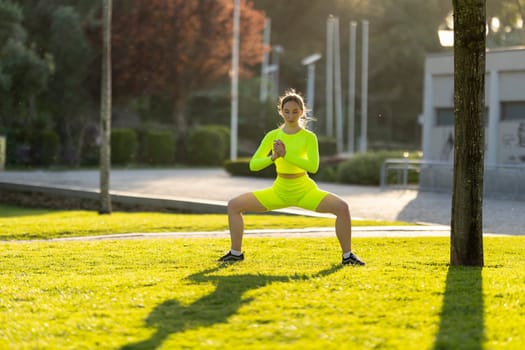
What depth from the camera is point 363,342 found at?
579 centimetres

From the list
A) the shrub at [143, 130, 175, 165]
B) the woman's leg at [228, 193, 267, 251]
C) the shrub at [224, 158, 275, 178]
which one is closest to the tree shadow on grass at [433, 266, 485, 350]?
the woman's leg at [228, 193, 267, 251]

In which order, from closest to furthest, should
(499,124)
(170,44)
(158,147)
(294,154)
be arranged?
(294,154), (499,124), (170,44), (158,147)

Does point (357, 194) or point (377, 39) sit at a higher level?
point (377, 39)

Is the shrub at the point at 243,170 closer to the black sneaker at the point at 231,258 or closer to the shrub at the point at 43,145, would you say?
the shrub at the point at 43,145

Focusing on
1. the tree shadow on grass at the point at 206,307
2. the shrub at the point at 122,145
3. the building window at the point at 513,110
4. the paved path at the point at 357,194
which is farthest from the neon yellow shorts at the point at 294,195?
the shrub at the point at 122,145

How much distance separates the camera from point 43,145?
134 feet

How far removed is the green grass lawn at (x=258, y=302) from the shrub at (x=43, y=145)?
1224 inches

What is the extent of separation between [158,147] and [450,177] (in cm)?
2185

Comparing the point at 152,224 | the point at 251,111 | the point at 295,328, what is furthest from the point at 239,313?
the point at 251,111

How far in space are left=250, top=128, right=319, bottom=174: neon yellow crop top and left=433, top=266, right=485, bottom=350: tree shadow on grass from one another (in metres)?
1.62

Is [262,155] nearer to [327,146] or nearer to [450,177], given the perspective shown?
[450,177]

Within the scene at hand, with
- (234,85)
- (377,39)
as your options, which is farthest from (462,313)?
(377,39)

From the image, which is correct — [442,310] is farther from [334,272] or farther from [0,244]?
[0,244]

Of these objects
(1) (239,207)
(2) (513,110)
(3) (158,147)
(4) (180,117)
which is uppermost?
(4) (180,117)
